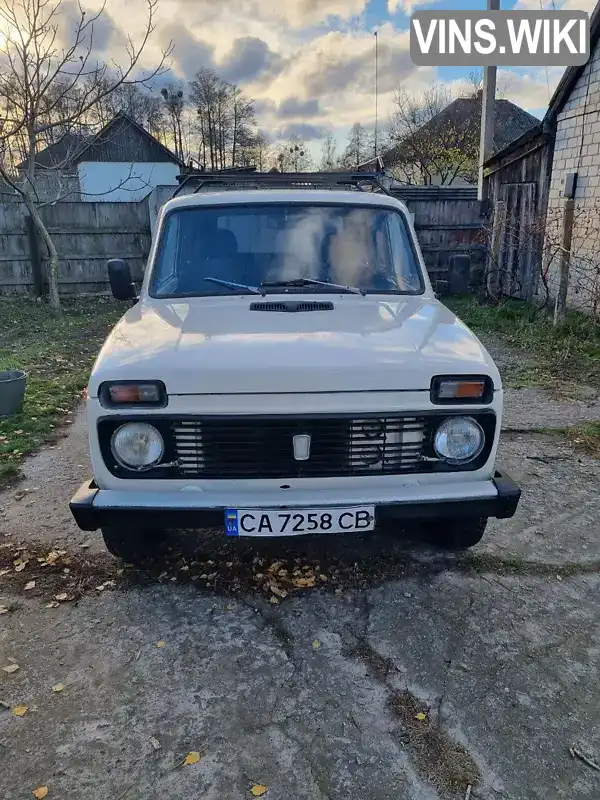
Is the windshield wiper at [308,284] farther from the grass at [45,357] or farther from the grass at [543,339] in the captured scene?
the grass at [543,339]

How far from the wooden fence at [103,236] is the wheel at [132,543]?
10.3m

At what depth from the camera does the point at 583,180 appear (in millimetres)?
9164

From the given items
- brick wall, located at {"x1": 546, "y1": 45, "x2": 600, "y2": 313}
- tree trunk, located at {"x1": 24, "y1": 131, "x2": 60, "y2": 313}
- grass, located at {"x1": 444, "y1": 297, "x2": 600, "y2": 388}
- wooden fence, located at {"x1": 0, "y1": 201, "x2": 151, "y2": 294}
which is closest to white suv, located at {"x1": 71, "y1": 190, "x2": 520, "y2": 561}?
grass, located at {"x1": 444, "y1": 297, "x2": 600, "y2": 388}

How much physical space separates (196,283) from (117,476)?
1414 mm

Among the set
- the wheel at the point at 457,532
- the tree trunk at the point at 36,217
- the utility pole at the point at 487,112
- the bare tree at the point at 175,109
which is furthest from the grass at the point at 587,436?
the bare tree at the point at 175,109

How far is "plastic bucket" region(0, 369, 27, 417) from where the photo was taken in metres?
5.55

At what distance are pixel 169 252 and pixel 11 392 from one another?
2748mm

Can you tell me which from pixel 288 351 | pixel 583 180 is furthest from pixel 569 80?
pixel 288 351

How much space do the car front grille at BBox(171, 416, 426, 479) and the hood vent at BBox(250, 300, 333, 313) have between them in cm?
88

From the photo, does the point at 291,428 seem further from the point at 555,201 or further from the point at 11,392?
the point at 555,201

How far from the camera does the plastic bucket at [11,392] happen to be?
18.2 ft

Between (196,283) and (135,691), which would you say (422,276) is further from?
(135,691)

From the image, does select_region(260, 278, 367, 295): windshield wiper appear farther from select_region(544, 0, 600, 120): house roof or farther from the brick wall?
select_region(544, 0, 600, 120): house roof

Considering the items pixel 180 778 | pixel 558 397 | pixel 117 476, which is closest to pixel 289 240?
pixel 117 476
